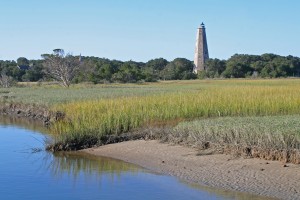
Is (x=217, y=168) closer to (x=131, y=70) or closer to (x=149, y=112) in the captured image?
(x=149, y=112)

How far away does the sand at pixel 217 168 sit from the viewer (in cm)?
1164

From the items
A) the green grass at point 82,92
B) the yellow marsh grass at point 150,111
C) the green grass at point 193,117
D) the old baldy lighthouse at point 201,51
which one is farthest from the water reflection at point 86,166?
the old baldy lighthouse at point 201,51

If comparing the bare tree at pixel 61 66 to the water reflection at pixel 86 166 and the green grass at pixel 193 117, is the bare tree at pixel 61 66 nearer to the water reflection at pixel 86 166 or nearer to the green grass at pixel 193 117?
the green grass at pixel 193 117

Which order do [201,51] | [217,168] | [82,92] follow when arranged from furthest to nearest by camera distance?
[201,51]
[82,92]
[217,168]

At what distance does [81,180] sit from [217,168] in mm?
3523

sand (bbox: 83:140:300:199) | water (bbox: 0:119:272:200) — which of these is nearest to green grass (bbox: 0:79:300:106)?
water (bbox: 0:119:272:200)

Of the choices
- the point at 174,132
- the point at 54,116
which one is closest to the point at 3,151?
the point at 174,132

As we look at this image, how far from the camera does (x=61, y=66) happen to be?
249 ft

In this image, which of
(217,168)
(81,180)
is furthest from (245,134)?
(81,180)

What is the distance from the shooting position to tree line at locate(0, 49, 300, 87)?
77188mm

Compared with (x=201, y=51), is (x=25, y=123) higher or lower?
lower

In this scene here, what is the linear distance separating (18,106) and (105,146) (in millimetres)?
21392

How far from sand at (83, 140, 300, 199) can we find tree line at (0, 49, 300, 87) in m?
59.0

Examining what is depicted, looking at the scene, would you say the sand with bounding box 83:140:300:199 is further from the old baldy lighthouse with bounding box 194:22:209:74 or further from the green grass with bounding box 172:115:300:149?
the old baldy lighthouse with bounding box 194:22:209:74
